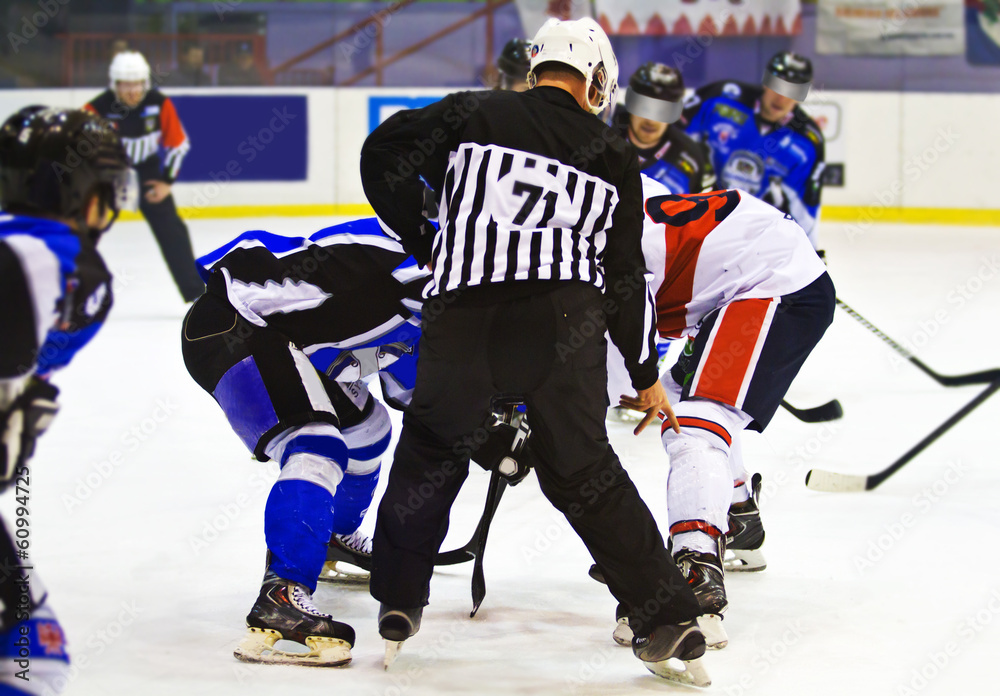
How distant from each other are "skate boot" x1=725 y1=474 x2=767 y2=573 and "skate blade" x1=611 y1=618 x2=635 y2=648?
523 mm

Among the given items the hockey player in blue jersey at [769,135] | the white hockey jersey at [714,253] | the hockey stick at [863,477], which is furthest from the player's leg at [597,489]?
the hockey player in blue jersey at [769,135]

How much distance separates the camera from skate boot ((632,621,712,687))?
75.1 inches

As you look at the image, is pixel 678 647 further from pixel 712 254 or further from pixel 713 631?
pixel 712 254

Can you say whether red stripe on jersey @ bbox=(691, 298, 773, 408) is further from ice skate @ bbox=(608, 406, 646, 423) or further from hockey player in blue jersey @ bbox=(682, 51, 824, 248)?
hockey player in blue jersey @ bbox=(682, 51, 824, 248)

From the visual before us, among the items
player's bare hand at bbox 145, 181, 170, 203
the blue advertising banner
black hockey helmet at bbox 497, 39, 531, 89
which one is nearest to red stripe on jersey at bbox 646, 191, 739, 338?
black hockey helmet at bbox 497, 39, 531, 89

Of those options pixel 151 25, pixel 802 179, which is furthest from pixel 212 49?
pixel 802 179

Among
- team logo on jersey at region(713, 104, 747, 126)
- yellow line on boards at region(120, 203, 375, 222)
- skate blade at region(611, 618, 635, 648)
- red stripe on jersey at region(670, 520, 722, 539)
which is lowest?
skate blade at region(611, 618, 635, 648)

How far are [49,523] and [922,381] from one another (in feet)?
11.3

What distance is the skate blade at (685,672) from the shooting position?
6.45 ft

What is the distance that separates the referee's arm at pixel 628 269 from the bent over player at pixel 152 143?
15.2ft

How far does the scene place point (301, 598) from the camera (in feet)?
6.73

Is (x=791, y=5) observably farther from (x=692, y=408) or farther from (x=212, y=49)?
(x=692, y=408)

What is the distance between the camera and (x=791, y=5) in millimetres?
10406

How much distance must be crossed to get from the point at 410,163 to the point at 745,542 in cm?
127
